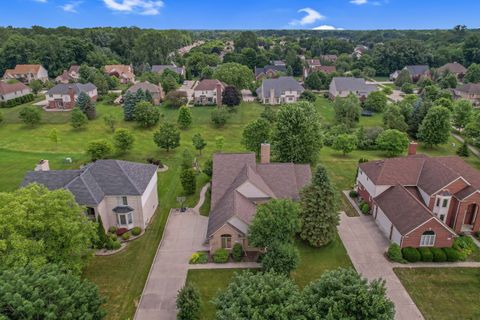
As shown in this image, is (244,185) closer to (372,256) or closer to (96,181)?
(372,256)

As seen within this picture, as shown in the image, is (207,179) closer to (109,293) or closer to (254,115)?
(109,293)

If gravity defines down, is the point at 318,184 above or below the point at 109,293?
above

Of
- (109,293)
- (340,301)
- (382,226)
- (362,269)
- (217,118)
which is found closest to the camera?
(340,301)

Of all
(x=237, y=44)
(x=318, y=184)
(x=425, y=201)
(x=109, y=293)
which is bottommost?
(x=109, y=293)

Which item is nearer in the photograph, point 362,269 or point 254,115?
point 362,269

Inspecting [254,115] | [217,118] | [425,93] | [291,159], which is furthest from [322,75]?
[291,159]
